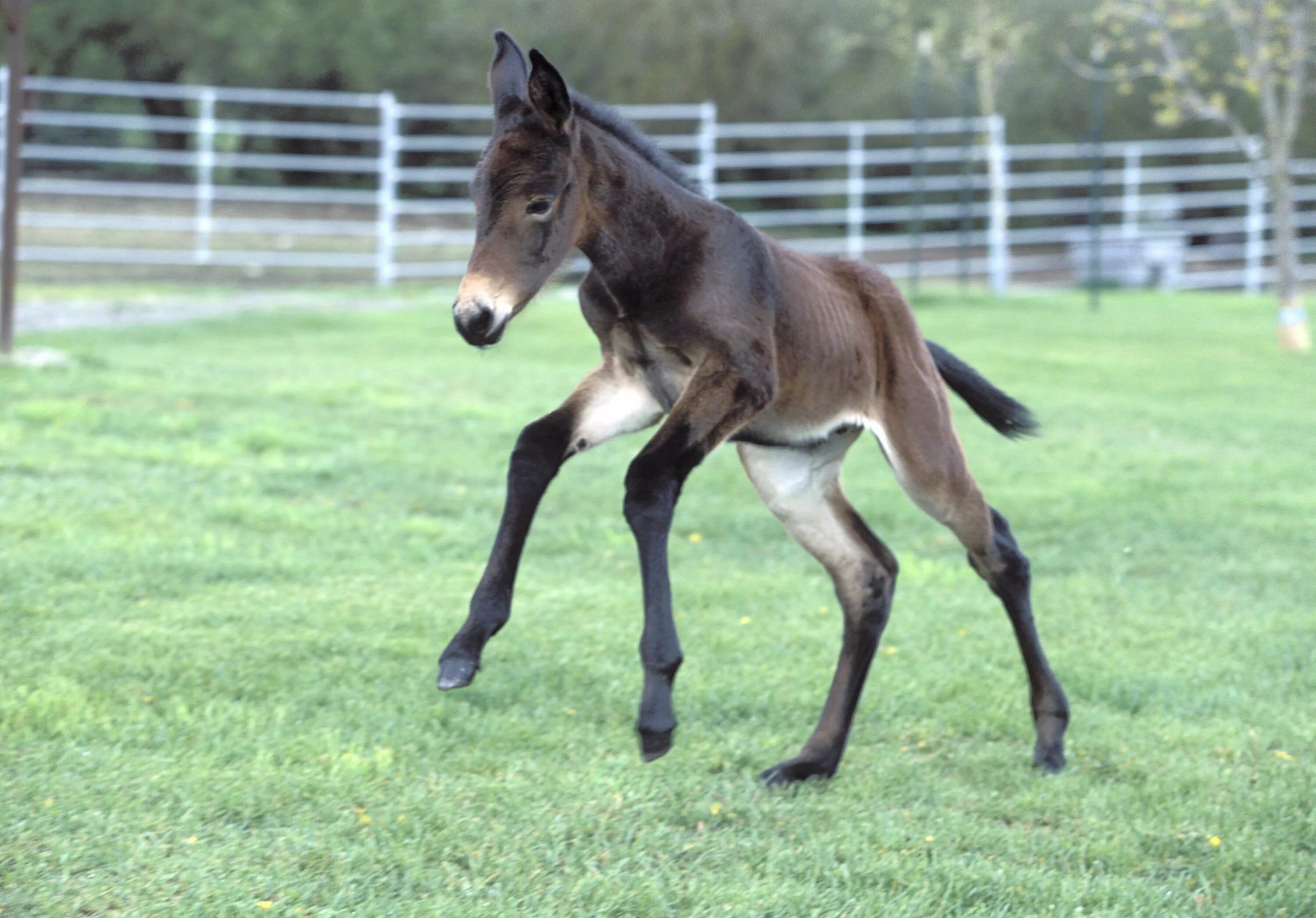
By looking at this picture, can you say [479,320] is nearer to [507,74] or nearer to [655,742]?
[507,74]

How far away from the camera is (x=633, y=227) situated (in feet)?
11.1

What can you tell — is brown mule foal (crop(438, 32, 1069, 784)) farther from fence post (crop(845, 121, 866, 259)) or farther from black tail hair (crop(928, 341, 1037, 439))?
fence post (crop(845, 121, 866, 259))

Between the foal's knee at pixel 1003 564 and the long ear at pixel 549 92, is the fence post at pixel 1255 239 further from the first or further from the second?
the long ear at pixel 549 92

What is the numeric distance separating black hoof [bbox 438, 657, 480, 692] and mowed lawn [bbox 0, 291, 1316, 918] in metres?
0.52

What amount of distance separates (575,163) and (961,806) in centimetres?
207

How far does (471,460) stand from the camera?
830 centimetres

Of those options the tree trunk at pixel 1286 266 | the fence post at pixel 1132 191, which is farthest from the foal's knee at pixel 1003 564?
the fence post at pixel 1132 191

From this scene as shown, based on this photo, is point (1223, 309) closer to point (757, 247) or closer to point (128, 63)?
point (757, 247)

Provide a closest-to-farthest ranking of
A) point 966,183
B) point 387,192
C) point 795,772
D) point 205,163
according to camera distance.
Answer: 1. point 795,772
2. point 205,163
3. point 387,192
4. point 966,183

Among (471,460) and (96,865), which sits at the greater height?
(471,460)

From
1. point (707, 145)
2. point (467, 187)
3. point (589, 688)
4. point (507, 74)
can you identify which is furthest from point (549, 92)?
point (467, 187)

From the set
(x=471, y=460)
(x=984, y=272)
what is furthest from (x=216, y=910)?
(x=984, y=272)

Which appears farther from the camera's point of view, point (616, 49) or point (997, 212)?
point (616, 49)

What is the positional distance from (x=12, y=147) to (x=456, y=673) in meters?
8.13
